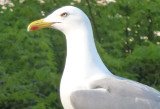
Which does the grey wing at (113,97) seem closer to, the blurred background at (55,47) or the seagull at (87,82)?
the seagull at (87,82)

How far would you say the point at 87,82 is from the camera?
13.9ft

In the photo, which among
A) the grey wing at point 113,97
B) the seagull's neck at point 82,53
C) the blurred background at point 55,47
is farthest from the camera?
the blurred background at point 55,47

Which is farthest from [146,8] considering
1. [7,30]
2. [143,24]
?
[7,30]

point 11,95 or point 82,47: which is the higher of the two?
point 82,47

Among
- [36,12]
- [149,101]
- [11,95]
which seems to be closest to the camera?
[149,101]

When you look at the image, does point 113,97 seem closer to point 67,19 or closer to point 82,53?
point 82,53

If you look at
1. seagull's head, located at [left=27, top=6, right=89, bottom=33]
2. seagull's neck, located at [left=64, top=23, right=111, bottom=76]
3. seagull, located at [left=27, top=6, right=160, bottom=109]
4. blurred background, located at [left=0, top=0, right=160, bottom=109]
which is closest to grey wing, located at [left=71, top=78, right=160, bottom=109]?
seagull, located at [left=27, top=6, right=160, bottom=109]

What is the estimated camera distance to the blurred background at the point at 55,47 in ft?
18.0

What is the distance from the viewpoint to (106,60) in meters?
5.70

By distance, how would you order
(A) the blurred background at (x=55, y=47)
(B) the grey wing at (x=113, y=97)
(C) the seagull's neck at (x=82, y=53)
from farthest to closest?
1. (A) the blurred background at (x=55, y=47)
2. (C) the seagull's neck at (x=82, y=53)
3. (B) the grey wing at (x=113, y=97)

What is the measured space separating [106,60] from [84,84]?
4.94ft

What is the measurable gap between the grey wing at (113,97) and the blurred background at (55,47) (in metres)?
1.21

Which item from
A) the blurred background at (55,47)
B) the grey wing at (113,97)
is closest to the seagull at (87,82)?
the grey wing at (113,97)

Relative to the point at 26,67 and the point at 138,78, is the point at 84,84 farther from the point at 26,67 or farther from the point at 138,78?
the point at 138,78
